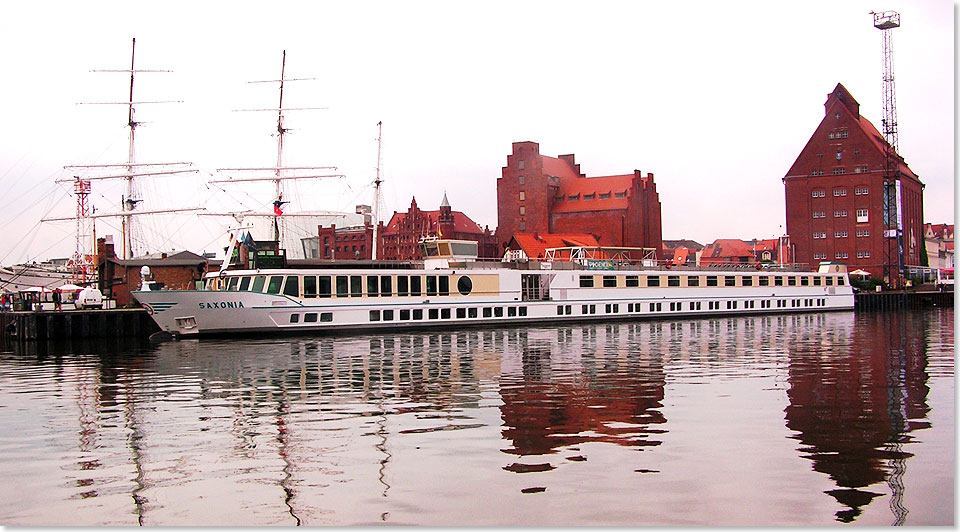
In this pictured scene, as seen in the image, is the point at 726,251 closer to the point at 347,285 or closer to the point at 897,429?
the point at 347,285

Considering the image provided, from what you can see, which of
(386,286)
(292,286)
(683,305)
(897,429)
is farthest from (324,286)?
(897,429)

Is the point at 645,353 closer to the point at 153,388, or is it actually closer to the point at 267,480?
the point at 153,388

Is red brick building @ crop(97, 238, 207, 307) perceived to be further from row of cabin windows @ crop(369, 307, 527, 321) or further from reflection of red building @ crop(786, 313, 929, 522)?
reflection of red building @ crop(786, 313, 929, 522)

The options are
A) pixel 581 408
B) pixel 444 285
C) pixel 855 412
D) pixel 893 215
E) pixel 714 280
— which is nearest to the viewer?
pixel 855 412

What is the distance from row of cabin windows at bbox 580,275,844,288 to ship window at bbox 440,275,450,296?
9577mm

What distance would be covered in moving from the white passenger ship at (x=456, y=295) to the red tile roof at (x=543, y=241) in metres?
35.3

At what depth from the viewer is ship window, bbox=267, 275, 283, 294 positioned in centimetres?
3962

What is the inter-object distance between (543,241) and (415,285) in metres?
54.8

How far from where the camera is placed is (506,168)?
354 feet

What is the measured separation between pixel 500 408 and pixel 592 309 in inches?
1412

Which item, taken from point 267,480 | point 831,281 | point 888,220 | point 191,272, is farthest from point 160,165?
point 888,220

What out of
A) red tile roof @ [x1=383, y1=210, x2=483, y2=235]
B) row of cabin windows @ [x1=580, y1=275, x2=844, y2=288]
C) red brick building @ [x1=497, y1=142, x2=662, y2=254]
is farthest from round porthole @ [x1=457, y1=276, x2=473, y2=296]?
red tile roof @ [x1=383, y1=210, x2=483, y2=235]

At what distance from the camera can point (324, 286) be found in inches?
1626

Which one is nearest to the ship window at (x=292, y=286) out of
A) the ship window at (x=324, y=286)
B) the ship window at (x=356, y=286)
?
the ship window at (x=324, y=286)
